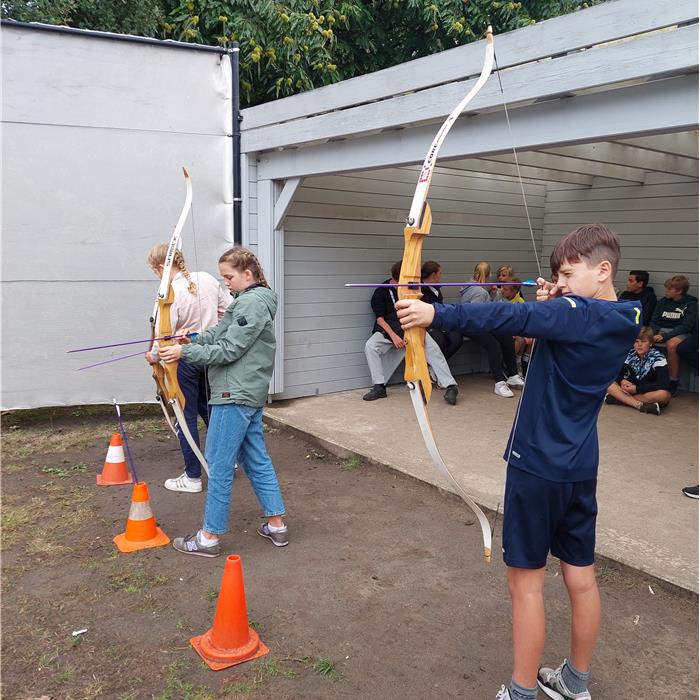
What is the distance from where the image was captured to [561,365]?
6.37 ft

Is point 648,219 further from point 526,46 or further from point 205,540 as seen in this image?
point 205,540

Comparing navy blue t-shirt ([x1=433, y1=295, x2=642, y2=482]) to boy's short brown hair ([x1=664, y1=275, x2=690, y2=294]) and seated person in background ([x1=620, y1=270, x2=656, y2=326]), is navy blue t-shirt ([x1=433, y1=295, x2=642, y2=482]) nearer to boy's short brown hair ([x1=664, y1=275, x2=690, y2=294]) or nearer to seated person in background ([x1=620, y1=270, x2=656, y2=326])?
boy's short brown hair ([x1=664, y1=275, x2=690, y2=294])

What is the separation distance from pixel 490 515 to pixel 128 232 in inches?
149

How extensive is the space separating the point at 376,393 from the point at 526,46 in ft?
12.1

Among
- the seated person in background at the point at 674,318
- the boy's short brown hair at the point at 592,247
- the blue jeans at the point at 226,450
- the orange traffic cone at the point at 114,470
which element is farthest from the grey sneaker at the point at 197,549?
the seated person in background at the point at 674,318

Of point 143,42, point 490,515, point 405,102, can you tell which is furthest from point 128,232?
point 490,515

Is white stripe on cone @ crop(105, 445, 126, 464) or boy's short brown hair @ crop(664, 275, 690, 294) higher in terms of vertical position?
boy's short brown hair @ crop(664, 275, 690, 294)

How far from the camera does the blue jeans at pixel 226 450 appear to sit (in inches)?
125

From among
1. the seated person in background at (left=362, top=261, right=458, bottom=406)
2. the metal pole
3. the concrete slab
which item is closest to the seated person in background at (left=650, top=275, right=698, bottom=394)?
the concrete slab

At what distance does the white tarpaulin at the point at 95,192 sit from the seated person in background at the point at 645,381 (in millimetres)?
3977

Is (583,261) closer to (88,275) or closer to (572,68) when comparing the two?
(572,68)

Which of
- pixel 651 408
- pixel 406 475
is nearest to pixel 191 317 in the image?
pixel 406 475

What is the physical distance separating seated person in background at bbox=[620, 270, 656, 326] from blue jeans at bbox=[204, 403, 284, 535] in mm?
5352

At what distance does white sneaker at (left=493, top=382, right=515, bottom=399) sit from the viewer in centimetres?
684
